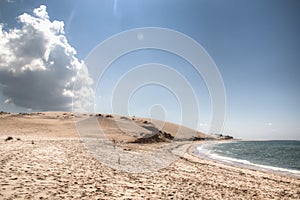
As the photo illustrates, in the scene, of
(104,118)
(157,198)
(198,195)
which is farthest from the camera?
(104,118)

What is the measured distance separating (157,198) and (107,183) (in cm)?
288

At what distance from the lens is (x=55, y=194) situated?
791cm

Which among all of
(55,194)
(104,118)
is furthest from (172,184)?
(104,118)

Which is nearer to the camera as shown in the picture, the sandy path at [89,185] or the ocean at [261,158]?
the sandy path at [89,185]

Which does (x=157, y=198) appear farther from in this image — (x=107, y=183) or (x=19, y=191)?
(x=19, y=191)

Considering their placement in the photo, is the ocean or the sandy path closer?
the sandy path

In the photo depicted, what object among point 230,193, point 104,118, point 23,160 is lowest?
point 230,193

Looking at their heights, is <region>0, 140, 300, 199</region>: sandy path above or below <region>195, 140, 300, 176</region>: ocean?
above

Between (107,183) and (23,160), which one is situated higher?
(23,160)

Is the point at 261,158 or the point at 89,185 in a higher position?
the point at 89,185

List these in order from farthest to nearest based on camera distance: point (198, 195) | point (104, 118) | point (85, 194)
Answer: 1. point (104, 118)
2. point (198, 195)
3. point (85, 194)

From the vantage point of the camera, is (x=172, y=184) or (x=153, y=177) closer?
(x=172, y=184)

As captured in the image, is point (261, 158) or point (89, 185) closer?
point (89, 185)

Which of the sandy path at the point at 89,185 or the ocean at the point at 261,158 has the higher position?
the sandy path at the point at 89,185
